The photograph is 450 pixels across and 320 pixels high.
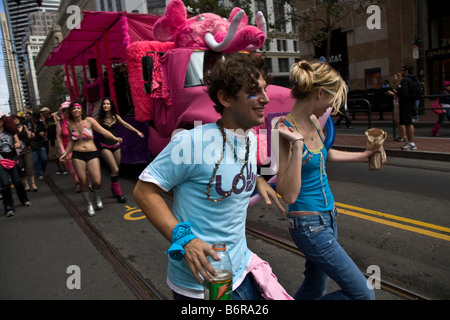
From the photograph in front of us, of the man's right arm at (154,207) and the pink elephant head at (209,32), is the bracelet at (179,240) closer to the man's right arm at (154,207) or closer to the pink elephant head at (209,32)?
the man's right arm at (154,207)

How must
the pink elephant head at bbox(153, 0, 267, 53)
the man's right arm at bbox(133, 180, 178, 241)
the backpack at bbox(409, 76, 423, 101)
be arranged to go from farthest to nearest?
the backpack at bbox(409, 76, 423, 101)
the pink elephant head at bbox(153, 0, 267, 53)
the man's right arm at bbox(133, 180, 178, 241)

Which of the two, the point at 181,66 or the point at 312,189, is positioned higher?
the point at 181,66

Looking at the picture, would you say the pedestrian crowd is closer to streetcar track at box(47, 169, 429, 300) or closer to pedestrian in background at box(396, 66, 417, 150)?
streetcar track at box(47, 169, 429, 300)

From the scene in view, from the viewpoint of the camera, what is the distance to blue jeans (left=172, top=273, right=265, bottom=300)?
1715mm

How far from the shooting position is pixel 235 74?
1674 millimetres

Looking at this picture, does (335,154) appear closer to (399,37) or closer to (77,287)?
(77,287)

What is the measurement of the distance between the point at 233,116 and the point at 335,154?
116cm

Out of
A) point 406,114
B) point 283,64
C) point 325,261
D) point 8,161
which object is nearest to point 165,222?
point 325,261

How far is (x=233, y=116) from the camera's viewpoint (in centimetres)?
175

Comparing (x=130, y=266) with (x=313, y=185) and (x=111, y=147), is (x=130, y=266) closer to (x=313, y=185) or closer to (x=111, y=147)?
(x=313, y=185)

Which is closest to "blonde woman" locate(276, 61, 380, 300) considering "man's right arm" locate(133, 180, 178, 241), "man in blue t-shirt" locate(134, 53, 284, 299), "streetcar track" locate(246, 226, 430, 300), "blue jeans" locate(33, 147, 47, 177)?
"man in blue t-shirt" locate(134, 53, 284, 299)

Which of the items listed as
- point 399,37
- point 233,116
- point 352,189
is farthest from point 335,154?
point 399,37

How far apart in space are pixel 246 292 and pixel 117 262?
8.64 ft

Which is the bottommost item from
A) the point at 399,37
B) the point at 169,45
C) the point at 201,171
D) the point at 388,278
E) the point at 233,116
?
the point at 388,278
